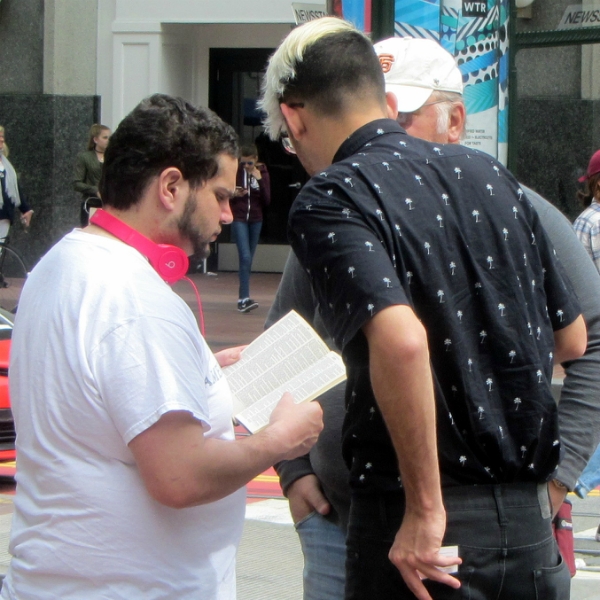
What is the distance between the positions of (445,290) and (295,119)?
49 centimetres

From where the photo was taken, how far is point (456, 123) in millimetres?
2713

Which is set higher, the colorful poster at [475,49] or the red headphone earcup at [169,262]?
the colorful poster at [475,49]

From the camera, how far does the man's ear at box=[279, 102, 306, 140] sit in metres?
2.28

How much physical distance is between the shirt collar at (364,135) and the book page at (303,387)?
1.26ft

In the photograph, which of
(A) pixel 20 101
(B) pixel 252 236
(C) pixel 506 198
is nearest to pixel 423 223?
(C) pixel 506 198

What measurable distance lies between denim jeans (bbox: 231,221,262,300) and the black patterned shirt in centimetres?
1093

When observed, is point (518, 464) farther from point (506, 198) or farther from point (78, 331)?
point (78, 331)

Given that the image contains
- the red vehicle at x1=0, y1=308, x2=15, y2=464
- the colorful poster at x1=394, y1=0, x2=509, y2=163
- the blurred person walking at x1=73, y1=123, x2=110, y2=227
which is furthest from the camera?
the blurred person walking at x1=73, y1=123, x2=110, y2=227

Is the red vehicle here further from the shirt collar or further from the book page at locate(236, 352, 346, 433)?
the shirt collar

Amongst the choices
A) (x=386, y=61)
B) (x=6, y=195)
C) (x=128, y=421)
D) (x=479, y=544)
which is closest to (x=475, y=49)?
(x=386, y=61)

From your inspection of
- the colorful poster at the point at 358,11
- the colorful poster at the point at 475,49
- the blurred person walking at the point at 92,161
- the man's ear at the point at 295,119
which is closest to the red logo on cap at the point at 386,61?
the man's ear at the point at 295,119

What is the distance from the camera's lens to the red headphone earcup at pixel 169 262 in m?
2.17

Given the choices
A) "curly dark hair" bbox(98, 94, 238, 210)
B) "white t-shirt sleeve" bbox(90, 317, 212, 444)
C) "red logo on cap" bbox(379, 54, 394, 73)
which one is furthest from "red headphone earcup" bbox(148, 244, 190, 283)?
"red logo on cap" bbox(379, 54, 394, 73)

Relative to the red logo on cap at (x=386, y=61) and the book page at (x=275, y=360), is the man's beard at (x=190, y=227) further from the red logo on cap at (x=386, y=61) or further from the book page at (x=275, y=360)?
the red logo on cap at (x=386, y=61)
